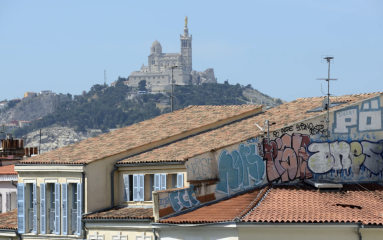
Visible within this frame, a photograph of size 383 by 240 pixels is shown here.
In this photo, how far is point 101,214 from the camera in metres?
33.9

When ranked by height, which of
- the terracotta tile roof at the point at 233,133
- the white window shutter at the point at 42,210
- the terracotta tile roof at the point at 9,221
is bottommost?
the terracotta tile roof at the point at 9,221

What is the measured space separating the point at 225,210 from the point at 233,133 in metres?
6.28

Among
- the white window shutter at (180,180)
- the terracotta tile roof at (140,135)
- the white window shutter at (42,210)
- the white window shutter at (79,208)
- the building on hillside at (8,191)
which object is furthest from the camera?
the building on hillside at (8,191)

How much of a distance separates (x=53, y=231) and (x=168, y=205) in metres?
8.27

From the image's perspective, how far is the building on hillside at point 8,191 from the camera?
154 feet

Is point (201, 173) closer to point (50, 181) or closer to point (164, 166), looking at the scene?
point (164, 166)

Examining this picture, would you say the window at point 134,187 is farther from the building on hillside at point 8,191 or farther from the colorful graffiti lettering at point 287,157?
the building on hillside at point 8,191

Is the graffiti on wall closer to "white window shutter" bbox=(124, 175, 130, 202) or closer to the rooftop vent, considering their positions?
the rooftop vent

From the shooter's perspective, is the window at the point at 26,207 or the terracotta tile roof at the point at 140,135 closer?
the terracotta tile roof at the point at 140,135

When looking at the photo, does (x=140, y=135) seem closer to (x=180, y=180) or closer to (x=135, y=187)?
(x=135, y=187)

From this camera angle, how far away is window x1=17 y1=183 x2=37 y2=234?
36500 millimetres

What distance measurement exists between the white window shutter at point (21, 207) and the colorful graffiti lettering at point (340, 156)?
48.6 ft

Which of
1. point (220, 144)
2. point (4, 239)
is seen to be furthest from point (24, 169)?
point (220, 144)

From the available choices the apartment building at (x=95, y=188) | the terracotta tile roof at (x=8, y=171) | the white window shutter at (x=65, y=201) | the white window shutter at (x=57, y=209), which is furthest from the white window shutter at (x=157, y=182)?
the terracotta tile roof at (x=8, y=171)
